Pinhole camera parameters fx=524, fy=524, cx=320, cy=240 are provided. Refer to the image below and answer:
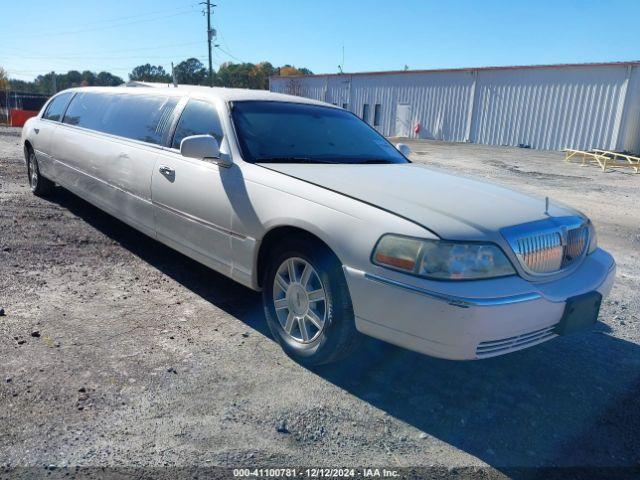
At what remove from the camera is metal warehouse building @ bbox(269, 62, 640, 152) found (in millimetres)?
24438

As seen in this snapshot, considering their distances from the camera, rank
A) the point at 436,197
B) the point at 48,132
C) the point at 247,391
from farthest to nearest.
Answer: the point at 48,132 < the point at 436,197 < the point at 247,391

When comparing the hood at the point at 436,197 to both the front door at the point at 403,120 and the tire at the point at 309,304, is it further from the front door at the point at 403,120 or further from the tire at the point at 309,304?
the front door at the point at 403,120

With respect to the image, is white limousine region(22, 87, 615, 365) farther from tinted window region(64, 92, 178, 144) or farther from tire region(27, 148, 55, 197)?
tire region(27, 148, 55, 197)

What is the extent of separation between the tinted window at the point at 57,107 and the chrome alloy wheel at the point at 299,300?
510 cm

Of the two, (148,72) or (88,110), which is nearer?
(88,110)

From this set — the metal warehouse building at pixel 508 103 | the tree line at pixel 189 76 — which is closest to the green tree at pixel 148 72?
the tree line at pixel 189 76

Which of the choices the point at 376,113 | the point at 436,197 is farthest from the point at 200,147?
the point at 376,113

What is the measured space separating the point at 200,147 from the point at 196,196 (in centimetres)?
48

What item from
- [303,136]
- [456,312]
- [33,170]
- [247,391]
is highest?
[303,136]

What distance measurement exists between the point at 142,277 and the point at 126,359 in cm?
162

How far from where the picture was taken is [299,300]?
129 inches

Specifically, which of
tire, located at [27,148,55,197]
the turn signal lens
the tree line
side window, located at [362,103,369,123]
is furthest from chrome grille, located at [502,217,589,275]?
the tree line

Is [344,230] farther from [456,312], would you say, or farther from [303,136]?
[303,136]

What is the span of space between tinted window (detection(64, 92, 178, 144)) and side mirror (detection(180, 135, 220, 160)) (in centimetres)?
103
